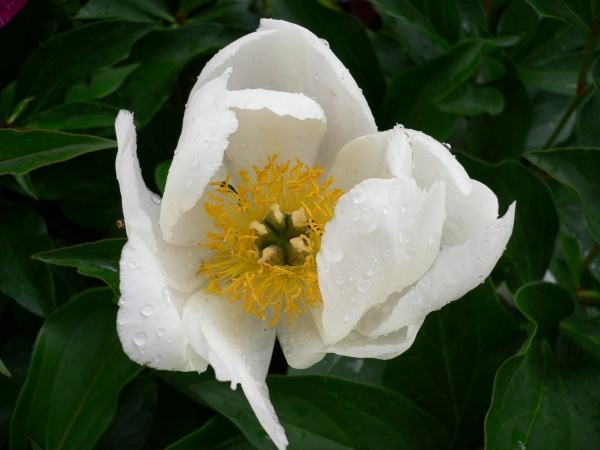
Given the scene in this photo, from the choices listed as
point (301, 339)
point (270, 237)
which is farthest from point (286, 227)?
point (301, 339)

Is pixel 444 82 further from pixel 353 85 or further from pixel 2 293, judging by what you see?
pixel 2 293

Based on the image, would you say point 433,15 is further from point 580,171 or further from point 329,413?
point 329,413

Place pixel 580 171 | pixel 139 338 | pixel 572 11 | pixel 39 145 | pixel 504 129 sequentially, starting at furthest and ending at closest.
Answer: pixel 504 129, pixel 572 11, pixel 580 171, pixel 39 145, pixel 139 338

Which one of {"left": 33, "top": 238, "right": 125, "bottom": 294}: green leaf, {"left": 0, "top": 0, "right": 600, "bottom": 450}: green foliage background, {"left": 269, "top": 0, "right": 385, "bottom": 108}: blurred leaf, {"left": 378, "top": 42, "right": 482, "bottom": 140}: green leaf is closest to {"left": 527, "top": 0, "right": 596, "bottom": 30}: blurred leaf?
{"left": 0, "top": 0, "right": 600, "bottom": 450}: green foliage background

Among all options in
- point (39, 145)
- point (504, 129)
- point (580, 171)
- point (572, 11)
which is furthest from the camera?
point (504, 129)

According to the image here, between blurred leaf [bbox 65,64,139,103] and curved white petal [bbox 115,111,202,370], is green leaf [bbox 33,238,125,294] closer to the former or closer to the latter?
curved white petal [bbox 115,111,202,370]

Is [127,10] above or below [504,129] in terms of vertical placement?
above

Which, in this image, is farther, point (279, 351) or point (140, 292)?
point (279, 351)

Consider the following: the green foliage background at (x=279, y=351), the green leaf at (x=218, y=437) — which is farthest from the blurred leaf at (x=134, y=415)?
the green leaf at (x=218, y=437)
